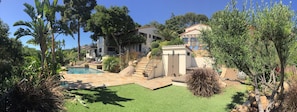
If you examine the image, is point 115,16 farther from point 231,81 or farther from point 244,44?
point 244,44

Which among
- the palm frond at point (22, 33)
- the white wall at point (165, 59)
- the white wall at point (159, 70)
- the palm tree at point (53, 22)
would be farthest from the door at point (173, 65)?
the palm frond at point (22, 33)

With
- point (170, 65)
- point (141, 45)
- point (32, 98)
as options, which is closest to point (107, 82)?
point (170, 65)

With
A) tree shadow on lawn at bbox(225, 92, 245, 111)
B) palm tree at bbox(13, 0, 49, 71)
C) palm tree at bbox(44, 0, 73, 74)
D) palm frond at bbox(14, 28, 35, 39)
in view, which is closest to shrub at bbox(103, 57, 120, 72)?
palm tree at bbox(44, 0, 73, 74)

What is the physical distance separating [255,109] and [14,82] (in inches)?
397

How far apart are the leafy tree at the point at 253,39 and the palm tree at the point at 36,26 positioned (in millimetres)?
8805

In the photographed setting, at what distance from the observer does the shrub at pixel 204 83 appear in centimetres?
997

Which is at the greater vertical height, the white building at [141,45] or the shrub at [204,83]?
the white building at [141,45]

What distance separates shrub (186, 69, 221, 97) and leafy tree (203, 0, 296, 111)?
428cm

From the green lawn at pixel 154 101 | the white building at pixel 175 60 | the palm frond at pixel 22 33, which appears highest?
the palm frond at pixel 22 33

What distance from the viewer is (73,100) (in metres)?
7.75

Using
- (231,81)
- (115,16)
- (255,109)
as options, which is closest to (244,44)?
(255,109)

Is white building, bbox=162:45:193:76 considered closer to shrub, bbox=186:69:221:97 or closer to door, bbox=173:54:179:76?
door, bbox=173:54:179:76

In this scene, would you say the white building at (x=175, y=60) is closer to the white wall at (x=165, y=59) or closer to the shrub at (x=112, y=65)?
the white wall at (x=165, y=59)

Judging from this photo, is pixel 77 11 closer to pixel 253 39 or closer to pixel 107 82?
pixel 107 82
